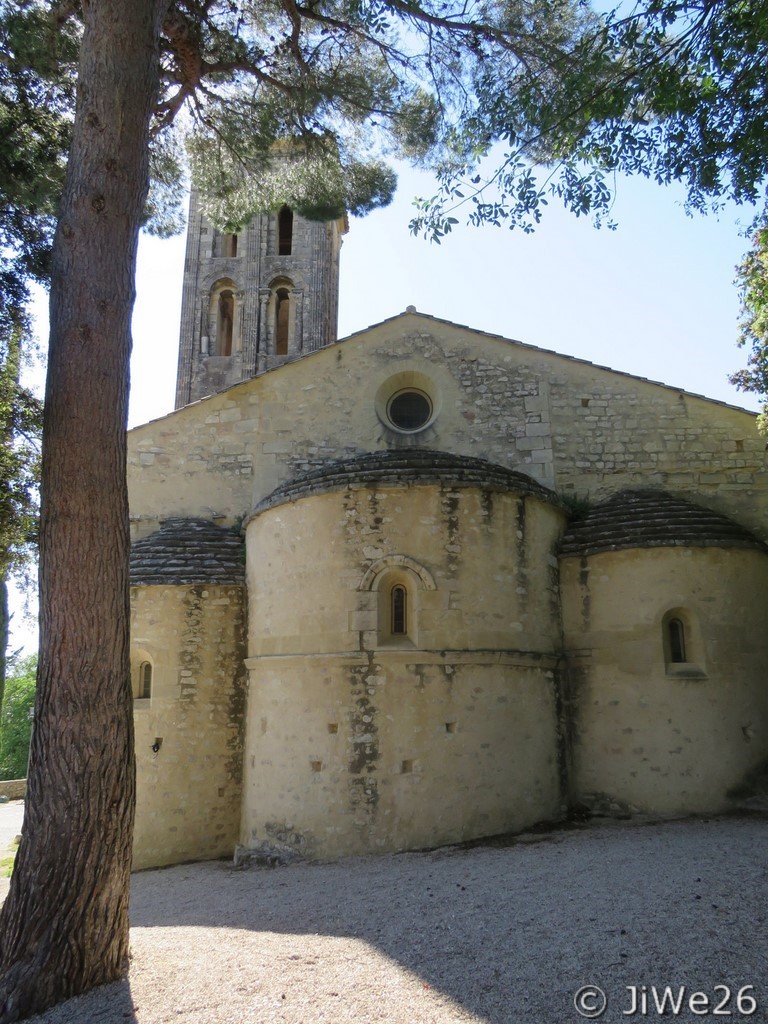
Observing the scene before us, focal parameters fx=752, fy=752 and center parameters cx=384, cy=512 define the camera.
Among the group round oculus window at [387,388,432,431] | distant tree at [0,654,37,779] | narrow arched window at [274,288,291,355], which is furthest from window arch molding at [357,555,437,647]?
distant tree at [0,654,37,779]

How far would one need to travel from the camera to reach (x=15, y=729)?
3228cm

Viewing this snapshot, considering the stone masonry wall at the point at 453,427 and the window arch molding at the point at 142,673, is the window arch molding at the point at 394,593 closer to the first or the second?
the window arch molding at the point at 142,673

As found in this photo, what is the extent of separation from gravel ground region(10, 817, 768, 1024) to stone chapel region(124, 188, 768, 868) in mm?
1356

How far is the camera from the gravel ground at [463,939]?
14.6 feet

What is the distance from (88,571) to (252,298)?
20866 mm

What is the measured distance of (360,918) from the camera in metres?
6.47

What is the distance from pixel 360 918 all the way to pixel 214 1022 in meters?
2.35

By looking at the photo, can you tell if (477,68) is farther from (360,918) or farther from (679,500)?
(360,918)

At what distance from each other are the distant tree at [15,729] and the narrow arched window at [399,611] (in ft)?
81.0

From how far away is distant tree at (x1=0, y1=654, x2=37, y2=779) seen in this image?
102 ft

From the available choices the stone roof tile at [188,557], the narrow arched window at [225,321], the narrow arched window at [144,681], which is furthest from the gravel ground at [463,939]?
the narrow arched window at [225,321]

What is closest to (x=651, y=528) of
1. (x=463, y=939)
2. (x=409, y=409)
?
(x=409, y=409)

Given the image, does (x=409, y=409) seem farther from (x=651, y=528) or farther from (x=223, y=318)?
(x=223, y=318)

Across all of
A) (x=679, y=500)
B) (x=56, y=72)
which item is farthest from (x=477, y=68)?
(x=679, y=500)
